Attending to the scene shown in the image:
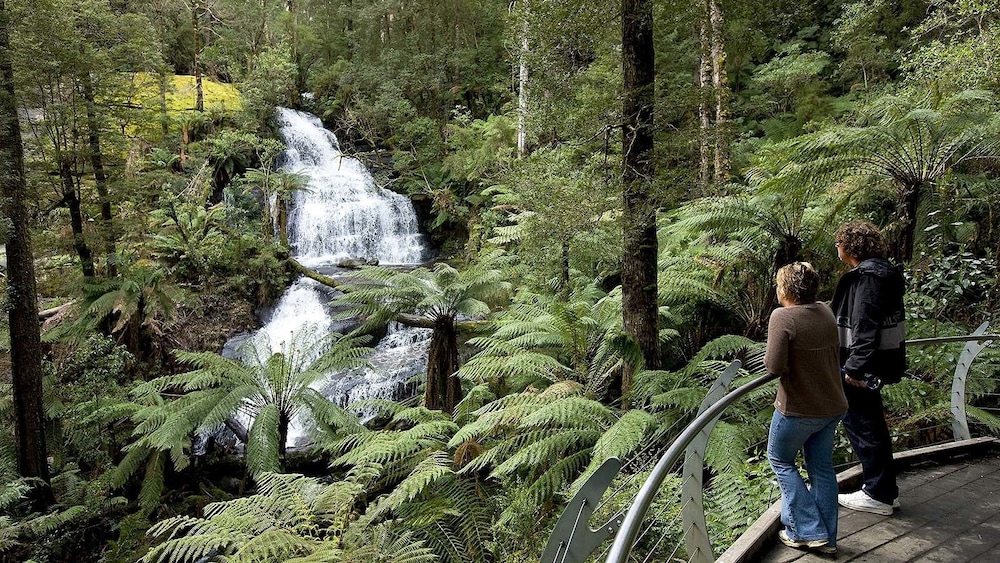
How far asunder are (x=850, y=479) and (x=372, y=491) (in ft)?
14.2

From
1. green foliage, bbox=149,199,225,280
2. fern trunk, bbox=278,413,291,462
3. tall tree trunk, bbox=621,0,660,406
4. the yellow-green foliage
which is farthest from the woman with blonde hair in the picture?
the yellow-green foliage

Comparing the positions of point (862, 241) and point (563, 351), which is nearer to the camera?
point (862, 241)

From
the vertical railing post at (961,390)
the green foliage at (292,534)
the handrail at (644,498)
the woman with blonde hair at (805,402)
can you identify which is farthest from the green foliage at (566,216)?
the green foliage at (292,534)

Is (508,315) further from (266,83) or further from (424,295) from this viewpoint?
(266,83)

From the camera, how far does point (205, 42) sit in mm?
22453

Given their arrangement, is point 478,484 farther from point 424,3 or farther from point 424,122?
point 424,3

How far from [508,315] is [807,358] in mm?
4668

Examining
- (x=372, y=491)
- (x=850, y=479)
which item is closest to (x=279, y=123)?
(x=372, y=491)

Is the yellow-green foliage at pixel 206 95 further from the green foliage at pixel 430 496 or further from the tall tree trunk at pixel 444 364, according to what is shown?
the green foliage at pixel 430 496

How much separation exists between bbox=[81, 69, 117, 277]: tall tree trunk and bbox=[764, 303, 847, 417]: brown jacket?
389 inches

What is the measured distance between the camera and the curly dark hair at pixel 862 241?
2.54 meters

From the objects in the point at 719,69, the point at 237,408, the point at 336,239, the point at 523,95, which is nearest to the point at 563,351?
the point at 237,408

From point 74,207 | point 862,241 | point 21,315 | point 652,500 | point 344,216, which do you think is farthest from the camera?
point 344,216

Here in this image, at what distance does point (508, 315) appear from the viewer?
6746mm
